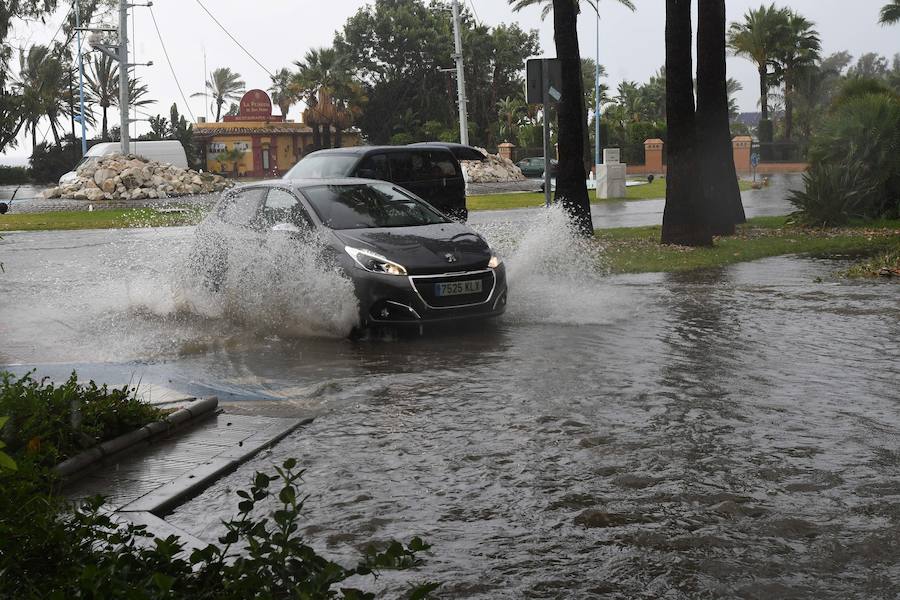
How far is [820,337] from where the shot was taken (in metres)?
10.2

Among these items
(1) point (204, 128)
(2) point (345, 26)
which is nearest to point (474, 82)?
(2) point (345, 26)

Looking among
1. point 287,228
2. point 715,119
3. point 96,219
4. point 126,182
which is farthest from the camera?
point 126,182

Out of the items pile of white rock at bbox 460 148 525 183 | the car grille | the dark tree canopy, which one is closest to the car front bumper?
the car grille

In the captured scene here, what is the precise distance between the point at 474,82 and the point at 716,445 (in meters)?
80.4

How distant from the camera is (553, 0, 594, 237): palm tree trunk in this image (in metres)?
20.3

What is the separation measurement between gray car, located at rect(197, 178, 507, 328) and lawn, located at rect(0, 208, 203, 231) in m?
16.1

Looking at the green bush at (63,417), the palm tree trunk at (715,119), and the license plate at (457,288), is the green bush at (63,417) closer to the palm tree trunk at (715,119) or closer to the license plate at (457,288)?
the license plate at (457,288)

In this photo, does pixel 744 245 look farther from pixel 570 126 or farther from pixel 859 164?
pixel 859 164

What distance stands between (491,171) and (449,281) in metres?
45.7

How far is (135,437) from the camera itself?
21.8 ft

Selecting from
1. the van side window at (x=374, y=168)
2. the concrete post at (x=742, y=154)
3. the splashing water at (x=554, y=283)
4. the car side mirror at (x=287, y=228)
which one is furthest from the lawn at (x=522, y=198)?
the concrete post at (x=742, y=154)

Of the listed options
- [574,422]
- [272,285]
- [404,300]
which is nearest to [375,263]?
[404,300]

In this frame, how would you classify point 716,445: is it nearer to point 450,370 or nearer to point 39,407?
point 450,370

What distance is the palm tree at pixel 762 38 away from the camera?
7200 centimetres
